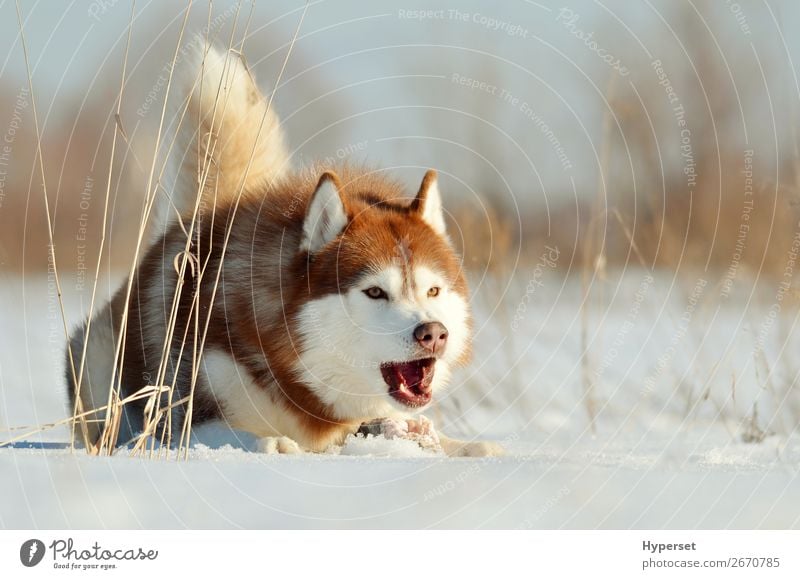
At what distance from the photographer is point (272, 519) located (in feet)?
11.1

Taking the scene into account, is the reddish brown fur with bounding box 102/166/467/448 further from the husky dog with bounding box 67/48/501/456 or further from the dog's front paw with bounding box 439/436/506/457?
the dog's front paw with bounding box 439/436/506/457

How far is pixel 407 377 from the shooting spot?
4.62 metres

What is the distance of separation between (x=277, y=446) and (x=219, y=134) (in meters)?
1.60

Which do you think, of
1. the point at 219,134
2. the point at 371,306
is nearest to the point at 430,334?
the point at 371,306

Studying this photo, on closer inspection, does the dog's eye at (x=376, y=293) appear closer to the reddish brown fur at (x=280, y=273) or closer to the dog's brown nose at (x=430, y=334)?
the reddish brown fur at (x=280, y=273)

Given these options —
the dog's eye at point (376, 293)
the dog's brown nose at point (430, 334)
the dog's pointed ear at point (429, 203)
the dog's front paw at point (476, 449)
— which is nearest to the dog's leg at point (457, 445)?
the dog's front paw at point (476, 449)

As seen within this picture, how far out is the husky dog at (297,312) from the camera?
14.8ft

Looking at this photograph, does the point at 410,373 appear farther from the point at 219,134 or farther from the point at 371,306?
the point at 219,134

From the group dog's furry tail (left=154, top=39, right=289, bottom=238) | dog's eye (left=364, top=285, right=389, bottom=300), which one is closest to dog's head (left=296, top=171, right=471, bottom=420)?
dog's eye (left=364, top=285, right=389, bottom=300)

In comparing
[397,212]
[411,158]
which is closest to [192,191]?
[397,212]

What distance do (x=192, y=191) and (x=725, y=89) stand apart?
578cm

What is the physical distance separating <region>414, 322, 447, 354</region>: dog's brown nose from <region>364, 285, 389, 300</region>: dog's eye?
0.29 metres

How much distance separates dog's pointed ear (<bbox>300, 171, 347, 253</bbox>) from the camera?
459 cm

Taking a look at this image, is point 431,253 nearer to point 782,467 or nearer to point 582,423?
point 782,467
